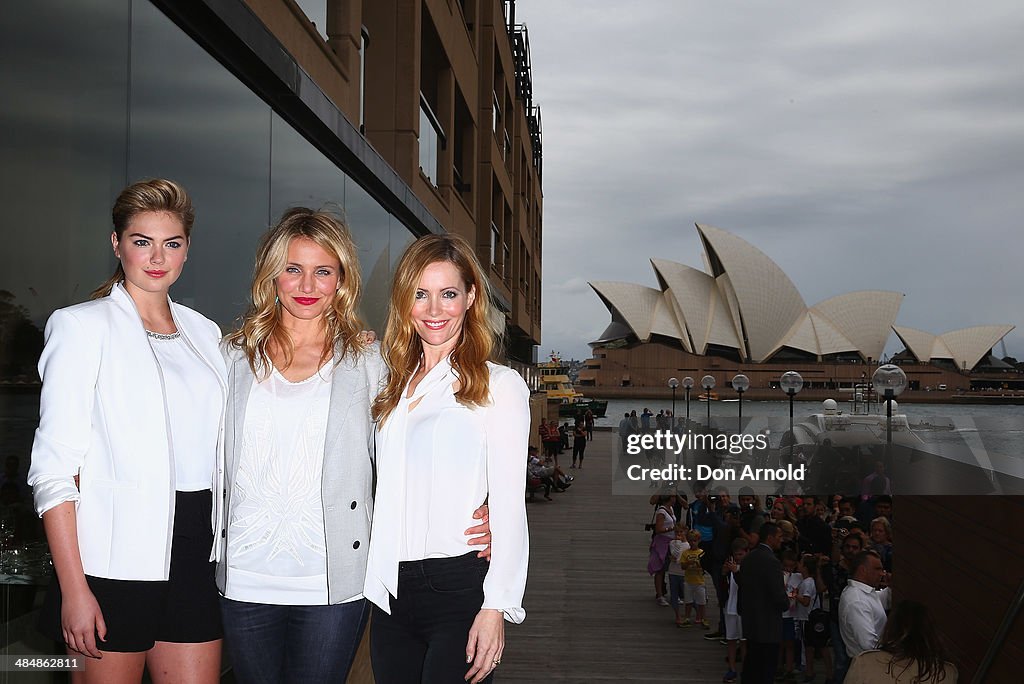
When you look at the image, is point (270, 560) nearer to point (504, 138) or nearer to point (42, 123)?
point (42, 123)

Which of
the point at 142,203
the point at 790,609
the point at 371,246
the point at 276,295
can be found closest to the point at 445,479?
the point at 276,295

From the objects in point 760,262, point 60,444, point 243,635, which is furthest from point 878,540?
point 760,262

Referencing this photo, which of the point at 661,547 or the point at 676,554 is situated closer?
the point at 676,554

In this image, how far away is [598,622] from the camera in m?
9.15

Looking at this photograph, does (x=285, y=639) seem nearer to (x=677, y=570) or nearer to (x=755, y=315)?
(x=677, y=570)

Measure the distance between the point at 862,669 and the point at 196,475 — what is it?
355 centimetres

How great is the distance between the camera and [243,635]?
6.23ft

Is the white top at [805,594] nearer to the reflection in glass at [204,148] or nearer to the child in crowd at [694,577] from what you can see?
the child in crowd at [694,577]

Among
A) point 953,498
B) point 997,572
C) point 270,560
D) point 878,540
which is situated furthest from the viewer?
point 878,540

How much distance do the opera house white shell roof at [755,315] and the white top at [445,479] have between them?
5492 centimetres

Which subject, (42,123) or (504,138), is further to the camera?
(504,138)

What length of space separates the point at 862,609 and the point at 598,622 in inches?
172

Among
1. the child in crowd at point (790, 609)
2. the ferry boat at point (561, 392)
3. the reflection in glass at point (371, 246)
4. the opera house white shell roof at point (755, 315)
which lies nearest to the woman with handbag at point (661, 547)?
the child in crowd at point (790, 609)

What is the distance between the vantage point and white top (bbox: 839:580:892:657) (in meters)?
5.17
